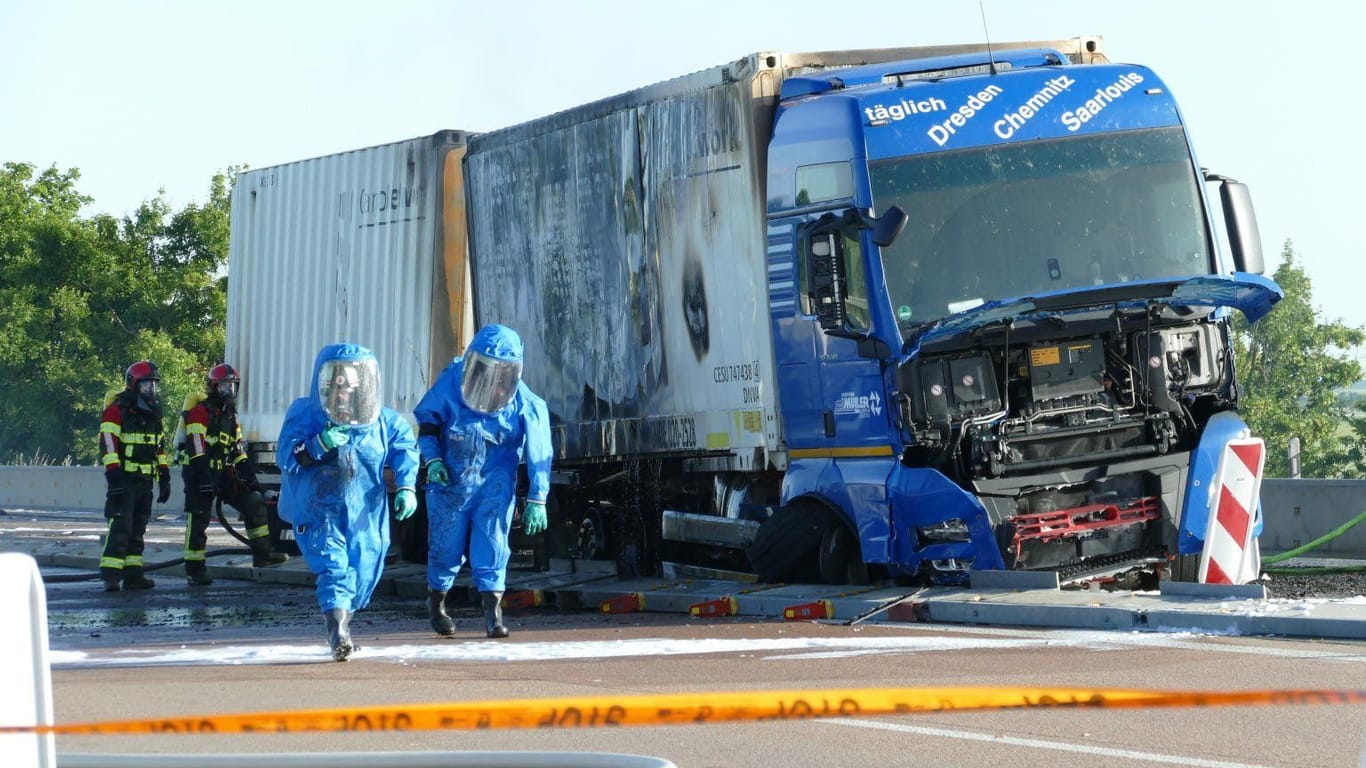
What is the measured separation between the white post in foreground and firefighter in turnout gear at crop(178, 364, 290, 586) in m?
13.4

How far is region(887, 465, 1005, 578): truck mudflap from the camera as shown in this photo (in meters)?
11.9

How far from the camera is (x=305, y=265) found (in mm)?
18297

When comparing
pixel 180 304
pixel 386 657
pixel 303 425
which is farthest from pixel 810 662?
pixel 180 304

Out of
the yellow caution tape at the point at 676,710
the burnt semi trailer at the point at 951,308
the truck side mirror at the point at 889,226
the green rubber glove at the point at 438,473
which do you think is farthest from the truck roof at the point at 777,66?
the yellow caution tape at the point at 676,710

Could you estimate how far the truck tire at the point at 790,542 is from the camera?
12914 millimetres

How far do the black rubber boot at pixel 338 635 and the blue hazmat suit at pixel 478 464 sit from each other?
52.5 inches

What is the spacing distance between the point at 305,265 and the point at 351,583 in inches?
318

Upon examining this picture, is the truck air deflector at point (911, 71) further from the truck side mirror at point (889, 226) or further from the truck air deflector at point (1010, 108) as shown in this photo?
the truck side mirror at point (889, 226)

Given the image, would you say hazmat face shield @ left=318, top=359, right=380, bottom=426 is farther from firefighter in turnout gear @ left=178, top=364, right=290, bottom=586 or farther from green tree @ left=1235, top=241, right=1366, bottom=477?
green tree @ left=1235, top=241, right=1366, bottom=477

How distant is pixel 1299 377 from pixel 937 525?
204 ft

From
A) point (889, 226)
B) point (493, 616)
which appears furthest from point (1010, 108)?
point (493, 616)

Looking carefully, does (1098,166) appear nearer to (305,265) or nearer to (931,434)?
(931,434)

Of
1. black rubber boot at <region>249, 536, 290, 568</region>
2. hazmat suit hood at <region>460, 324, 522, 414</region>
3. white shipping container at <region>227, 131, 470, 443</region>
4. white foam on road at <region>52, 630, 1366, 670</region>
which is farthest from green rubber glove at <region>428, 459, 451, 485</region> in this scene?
black rubber boot at <region>249, 536, 290, 568</region>

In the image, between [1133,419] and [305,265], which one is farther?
[305,265]
